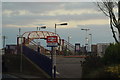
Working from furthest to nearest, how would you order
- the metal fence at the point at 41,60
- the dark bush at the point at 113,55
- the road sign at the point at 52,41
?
the metal fence at the point at 41,60
the road sign at the point at 52,41
the dark bush at the point at 113,55

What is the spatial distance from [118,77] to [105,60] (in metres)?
4.04

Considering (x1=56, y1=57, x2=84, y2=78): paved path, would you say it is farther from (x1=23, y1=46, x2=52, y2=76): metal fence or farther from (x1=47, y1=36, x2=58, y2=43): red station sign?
(x1=47, y1=36, x2=58, y2=43): red station sign

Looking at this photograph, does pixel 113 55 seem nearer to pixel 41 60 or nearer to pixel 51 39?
pixel 51 39

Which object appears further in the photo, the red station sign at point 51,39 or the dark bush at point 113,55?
the red station sign at point 51,39

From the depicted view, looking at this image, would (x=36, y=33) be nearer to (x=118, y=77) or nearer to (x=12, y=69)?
(x=12, y=69)

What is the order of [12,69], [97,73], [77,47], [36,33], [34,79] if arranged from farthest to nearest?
[36,33] → [77,47] → [12,69] → [34,79] → [97,73]

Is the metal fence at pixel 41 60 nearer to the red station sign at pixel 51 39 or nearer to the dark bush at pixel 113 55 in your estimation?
the red station sign at pixel 51 39

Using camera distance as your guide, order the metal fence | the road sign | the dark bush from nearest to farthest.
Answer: the dark bush
the road sign
the metal fence

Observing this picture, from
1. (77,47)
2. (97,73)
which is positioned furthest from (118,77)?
(77,47)

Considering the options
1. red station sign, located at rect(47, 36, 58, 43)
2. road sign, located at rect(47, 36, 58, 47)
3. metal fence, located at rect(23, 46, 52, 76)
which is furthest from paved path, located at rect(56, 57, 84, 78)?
red station sign, located at rect(47, 36, 58, 43)

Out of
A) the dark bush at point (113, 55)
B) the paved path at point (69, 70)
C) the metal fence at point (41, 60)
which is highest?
the dark bush at point (113, 55)

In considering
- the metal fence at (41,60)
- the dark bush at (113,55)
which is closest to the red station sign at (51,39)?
the metal fence at (41,60)

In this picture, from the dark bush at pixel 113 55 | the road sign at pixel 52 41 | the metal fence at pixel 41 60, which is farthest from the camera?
the metal fence at pixel 41 60

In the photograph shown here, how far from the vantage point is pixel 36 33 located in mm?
71875
